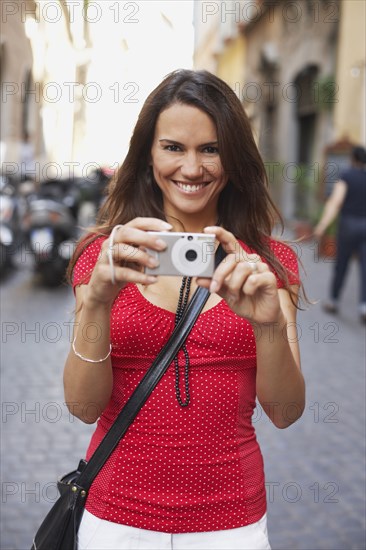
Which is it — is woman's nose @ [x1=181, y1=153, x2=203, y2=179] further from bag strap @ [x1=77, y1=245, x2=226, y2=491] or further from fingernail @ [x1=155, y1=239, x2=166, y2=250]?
fingernail @ [x1=155, y1=239, x2=166, y2=250]

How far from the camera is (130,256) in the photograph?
1.54 metres

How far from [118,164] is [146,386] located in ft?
2.53

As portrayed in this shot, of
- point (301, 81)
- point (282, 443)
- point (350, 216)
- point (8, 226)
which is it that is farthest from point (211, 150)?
point (301, 81)

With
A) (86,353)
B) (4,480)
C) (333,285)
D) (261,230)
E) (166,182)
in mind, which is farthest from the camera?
(333,285)

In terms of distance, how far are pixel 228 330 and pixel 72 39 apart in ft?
65.7

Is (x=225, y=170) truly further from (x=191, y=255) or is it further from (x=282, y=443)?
(x=282, y=443)

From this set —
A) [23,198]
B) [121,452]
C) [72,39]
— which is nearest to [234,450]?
[121,452]

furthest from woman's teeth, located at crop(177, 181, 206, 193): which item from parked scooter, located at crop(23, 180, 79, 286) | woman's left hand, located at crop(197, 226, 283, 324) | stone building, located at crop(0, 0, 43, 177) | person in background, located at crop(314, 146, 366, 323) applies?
stone building, located at crop(0, 0, 43, 177)

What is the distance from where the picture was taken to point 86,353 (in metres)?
1.82

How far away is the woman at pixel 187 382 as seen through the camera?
187 cm

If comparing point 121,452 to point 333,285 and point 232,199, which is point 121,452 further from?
point 333,285

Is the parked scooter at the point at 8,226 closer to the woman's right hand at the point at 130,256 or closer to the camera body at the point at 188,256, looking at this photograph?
the woman's right hand at the point at 130,256

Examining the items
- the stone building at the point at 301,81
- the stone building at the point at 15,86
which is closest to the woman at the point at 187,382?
the stone building at the point at 301,81

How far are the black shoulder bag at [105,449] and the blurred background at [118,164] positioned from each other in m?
0.63
